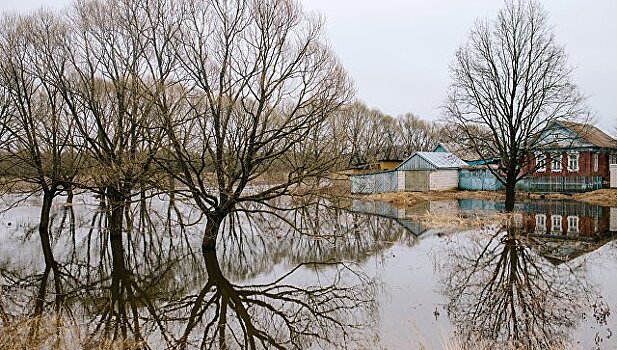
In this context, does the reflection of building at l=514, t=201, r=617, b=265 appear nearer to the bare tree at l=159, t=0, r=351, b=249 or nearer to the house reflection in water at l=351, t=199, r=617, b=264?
the house reflection in water at l=351, t=199, r=617, b=264

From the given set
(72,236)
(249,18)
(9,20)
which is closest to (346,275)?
(249,18)

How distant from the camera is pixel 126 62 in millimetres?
16328

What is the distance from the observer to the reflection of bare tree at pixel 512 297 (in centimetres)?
758

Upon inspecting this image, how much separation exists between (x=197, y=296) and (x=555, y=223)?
16291 millimetres

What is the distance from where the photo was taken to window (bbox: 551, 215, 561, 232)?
61.5 ft

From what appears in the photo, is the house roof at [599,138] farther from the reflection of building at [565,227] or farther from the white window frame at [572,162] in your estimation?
the reflection of building at [565,227]

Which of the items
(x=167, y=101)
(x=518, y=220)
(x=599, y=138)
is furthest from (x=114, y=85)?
(x=599, y=138)

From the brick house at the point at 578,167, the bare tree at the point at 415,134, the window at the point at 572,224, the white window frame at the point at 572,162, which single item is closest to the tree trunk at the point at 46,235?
the window at the point at 572,224

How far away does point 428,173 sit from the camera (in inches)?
1469

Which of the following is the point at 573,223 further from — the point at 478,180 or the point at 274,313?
the point at 478,180

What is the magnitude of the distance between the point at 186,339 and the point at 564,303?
23.4 feet

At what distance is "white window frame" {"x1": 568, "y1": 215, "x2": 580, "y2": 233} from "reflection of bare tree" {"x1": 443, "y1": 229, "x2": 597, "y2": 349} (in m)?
5.47

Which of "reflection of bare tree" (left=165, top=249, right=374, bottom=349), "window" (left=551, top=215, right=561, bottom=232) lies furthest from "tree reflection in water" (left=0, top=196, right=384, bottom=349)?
"window" (left=551, top=215, right=561, bottom=232)

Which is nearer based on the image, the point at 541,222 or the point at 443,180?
the point at 541,222
